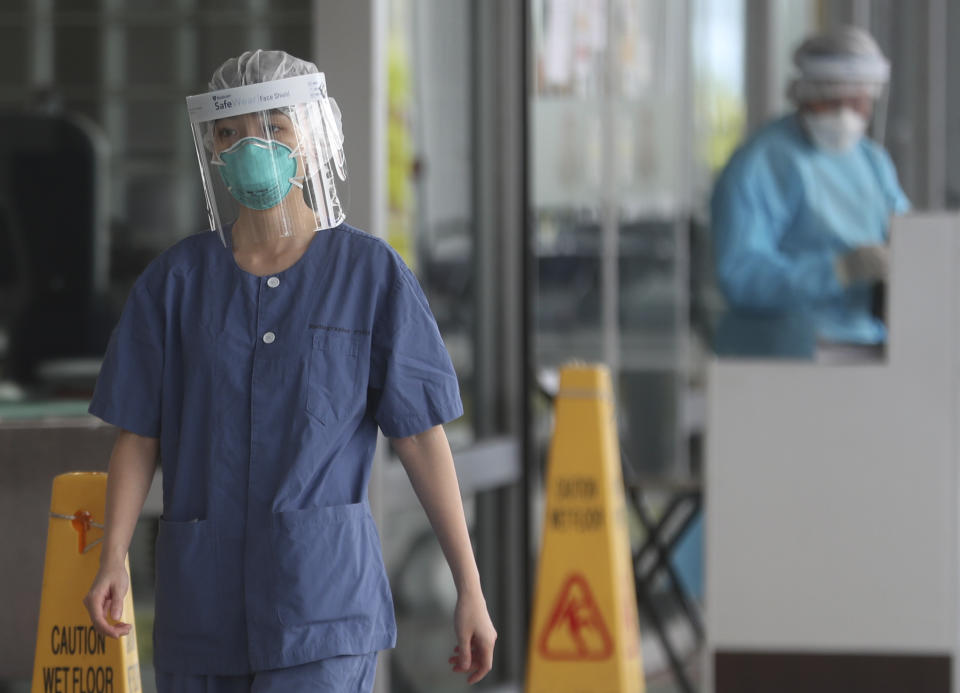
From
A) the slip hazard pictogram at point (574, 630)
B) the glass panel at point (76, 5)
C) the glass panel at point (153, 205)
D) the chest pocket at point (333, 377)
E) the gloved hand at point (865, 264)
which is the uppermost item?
the glass panel at point (76, 5)

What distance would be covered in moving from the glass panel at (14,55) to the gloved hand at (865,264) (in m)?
4.71

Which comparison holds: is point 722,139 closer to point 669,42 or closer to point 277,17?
point 669,42

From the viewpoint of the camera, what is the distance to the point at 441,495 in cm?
212

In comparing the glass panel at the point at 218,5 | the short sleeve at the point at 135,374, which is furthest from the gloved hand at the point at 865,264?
the glass panel at the point at 218,5

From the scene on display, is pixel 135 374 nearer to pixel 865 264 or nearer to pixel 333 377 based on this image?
pixel 333 377

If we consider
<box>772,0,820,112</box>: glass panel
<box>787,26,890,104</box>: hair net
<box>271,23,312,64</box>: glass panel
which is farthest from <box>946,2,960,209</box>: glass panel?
<box>787,26,890,104</box>: hair net

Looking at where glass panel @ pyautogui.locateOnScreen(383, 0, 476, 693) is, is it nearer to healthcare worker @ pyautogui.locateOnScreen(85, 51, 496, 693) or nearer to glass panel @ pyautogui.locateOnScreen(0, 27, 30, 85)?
healthcare worker @ pyautogui.locateOnScreen(85, 51, 496, 693)

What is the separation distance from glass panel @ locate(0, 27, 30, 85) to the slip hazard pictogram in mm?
4737

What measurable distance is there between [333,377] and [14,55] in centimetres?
610

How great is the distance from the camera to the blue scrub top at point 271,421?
6.66 feet

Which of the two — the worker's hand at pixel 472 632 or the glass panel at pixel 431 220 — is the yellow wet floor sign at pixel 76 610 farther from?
the glass panel at pixel 431 220

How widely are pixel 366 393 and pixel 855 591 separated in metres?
2.31

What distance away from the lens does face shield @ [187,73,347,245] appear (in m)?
2.05

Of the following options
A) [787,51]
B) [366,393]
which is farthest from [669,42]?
[366,393]
